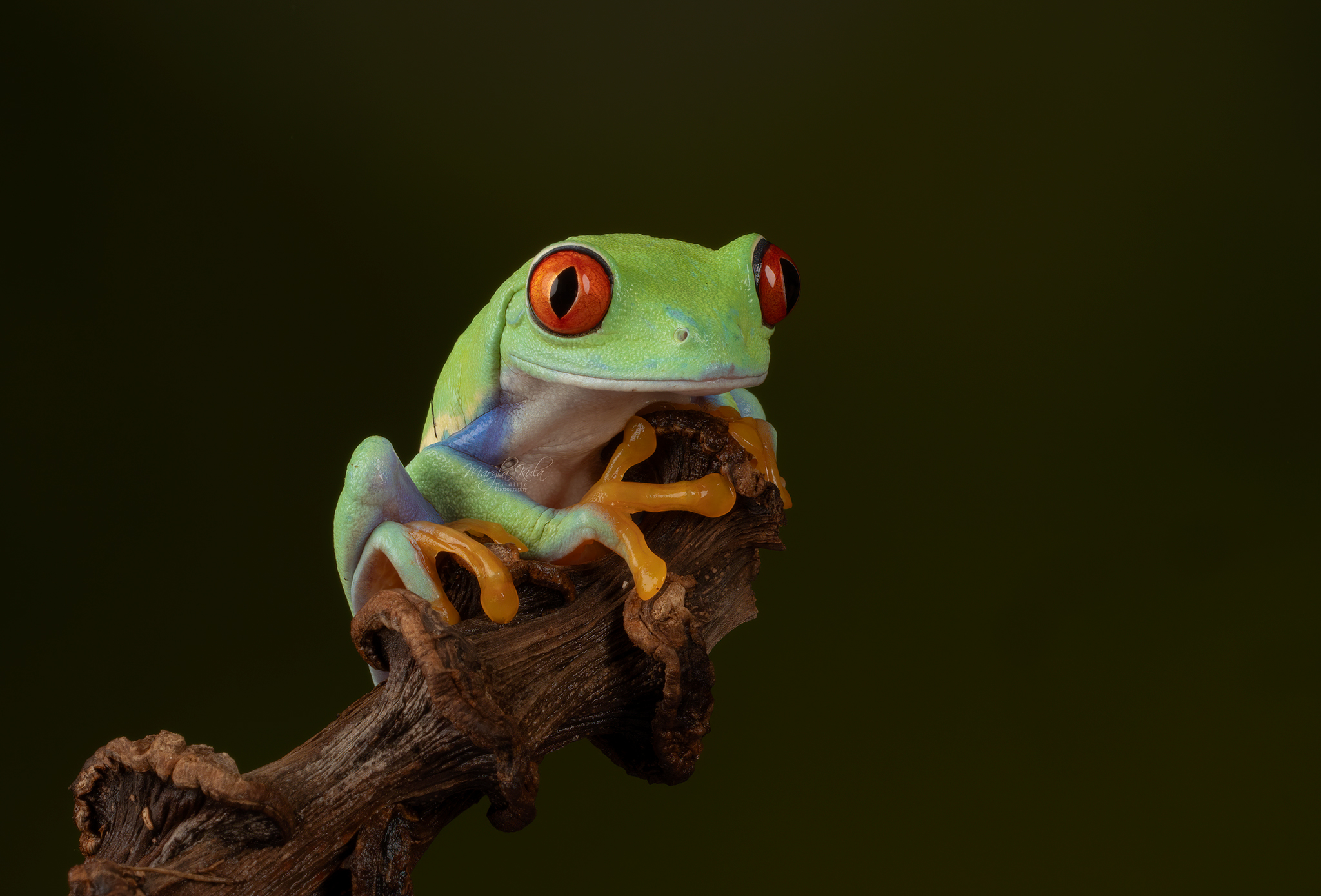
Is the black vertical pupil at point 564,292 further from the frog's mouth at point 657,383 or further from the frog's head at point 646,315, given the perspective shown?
the frog's mouth at point 657,383

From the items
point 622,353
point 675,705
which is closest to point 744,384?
point 622,353

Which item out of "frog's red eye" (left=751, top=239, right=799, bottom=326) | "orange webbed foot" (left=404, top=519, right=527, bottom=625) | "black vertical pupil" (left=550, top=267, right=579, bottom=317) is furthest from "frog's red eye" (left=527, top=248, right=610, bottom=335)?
"orange webbed foot" (left=404, top=519, right=527, bottom=625)

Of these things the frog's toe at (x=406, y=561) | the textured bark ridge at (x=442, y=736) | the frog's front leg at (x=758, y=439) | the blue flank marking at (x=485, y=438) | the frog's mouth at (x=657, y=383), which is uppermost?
the frog's mouth at (x=657, y=383)

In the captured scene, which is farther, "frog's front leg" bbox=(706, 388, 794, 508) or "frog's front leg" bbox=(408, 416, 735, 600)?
"frog's front leg" bbox=(706, 388, 794, 508)

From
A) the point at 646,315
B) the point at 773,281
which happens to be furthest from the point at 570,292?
the point at 773,281

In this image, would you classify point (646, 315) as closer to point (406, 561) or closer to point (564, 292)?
point (564, 292)

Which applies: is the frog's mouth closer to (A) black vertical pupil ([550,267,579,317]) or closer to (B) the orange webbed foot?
(A) black vertical pupil ([550,267,579,317])

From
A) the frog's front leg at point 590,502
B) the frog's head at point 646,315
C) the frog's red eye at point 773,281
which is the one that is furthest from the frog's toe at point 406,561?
the frog's red eye at point 773,281
